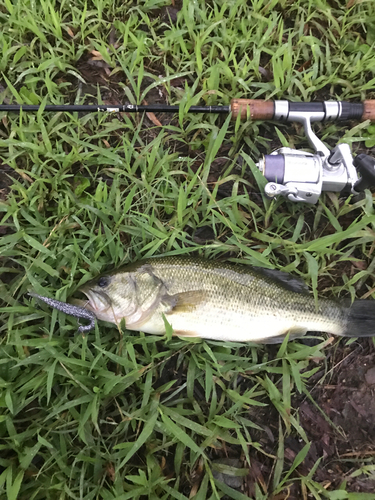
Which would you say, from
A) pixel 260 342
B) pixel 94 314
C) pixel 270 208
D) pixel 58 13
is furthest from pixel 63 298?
pixel 58 13

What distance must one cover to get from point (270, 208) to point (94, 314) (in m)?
1.65

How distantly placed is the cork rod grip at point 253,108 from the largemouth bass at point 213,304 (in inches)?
52.0

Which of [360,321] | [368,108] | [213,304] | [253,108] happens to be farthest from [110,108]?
[360,321]

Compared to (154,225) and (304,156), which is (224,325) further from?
(304,156)

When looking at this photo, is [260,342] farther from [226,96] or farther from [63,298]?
[226,96]

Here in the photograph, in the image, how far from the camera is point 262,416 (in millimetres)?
2791

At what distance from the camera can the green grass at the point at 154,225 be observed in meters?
2.51

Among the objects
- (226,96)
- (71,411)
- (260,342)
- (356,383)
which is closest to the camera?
(71,411)

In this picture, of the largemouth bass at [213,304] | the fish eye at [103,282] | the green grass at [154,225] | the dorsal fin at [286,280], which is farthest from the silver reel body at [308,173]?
the fish eye at [103,282]

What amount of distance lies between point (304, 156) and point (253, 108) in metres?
0.62

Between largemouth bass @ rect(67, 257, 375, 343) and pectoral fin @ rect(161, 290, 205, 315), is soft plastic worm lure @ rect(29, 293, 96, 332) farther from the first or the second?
pectoral fin @ rect(161, 290, 205, 315)

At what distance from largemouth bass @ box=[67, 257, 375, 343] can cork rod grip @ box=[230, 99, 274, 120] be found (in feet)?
4.33

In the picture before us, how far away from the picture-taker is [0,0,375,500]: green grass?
251 centimetres

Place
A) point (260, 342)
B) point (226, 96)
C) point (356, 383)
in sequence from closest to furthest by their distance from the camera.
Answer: point (260, 342), point (356, 383), point (226, 96)
